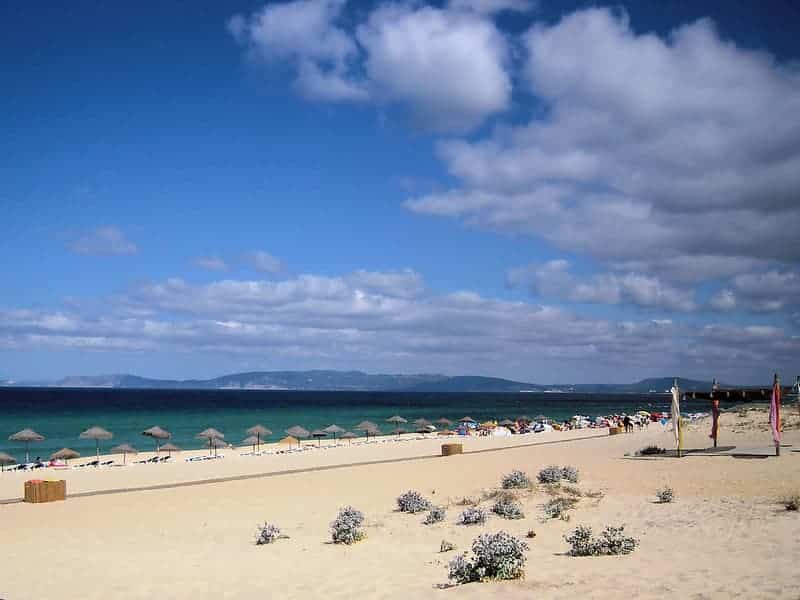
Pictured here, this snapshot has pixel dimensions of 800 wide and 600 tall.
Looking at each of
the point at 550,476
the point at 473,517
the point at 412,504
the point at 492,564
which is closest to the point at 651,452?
the point at 550,476

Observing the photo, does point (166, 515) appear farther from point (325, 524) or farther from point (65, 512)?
point (325, 524)

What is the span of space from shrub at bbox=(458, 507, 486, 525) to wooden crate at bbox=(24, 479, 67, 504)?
981 cm

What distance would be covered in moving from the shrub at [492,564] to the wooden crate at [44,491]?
471 inches

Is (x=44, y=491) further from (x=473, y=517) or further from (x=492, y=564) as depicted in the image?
(x=492, y=564)

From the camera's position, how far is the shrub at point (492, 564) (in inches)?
282

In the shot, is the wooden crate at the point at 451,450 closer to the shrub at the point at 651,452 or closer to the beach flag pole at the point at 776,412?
the shrub at the point at 651,452

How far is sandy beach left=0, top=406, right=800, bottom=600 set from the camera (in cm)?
721

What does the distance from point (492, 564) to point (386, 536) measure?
12.9ft

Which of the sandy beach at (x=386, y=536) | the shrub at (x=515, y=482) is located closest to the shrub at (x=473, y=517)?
the sandy beach at (x=386, y=536)

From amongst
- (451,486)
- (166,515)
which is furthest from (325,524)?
(451,486)

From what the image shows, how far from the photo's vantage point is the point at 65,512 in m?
14.4

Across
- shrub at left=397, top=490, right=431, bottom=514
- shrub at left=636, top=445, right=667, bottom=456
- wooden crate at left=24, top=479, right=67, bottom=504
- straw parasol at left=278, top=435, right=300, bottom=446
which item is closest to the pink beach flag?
shrub at left=636, top=445, right=667, bottom=456

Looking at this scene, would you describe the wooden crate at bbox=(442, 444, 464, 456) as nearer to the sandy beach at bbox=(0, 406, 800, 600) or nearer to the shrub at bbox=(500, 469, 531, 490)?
the sandy beach at bbox=(0, 406, 800, 600)

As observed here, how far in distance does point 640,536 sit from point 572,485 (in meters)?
6.12
